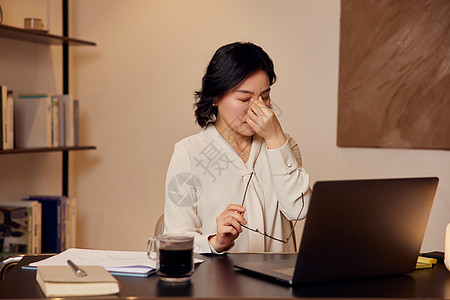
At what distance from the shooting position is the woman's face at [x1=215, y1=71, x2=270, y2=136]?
6.27 ft

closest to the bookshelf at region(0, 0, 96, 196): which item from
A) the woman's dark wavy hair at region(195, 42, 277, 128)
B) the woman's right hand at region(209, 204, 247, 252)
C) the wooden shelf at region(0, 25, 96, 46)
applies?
the wooden shelf at region(0, 25, 96, 46)

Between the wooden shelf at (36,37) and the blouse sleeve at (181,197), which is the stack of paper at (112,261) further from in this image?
the wooden shelf at (36,37)

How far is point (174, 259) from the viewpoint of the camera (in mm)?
1198

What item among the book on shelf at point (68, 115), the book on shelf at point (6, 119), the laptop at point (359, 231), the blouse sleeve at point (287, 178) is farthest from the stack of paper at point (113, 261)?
the book on shelf at point (68, 115)

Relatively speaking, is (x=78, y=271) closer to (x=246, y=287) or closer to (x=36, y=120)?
(x=246, y=287)

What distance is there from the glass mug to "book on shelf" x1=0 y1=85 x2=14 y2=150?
178 cm

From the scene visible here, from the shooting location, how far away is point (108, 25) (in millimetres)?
3488

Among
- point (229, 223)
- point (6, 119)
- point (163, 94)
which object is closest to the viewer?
point (229, 223)

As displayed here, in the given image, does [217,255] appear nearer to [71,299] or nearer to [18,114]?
[71,299]

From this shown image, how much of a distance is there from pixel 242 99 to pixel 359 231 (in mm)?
824

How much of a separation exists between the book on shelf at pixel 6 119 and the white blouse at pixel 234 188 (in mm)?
1156

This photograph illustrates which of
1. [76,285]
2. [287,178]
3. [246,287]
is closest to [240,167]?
[287,178]

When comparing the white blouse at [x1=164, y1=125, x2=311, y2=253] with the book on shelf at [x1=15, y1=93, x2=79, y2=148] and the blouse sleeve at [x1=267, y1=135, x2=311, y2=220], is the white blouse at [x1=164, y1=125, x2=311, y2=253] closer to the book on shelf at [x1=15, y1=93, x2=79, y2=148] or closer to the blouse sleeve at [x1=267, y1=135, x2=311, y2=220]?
the blouse sleeve at [x1=267, y1=135, x2=311, y2=220]

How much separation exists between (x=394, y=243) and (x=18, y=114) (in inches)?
88.9
